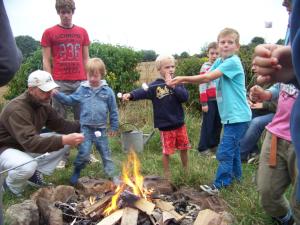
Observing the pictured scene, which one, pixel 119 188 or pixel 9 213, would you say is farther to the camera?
pixel 119 188

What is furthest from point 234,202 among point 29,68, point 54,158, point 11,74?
A: point 29,68

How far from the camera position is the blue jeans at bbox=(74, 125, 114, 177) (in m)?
5.25

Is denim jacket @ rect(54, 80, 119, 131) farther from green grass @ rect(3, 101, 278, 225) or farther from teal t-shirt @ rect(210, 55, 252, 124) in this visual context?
teal t-shirt @ rect(210, 55, 252, 124)

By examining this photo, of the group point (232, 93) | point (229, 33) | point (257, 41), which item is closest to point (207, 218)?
point (232, 93)

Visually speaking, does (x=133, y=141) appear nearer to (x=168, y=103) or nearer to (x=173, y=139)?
(x=173, y=139)

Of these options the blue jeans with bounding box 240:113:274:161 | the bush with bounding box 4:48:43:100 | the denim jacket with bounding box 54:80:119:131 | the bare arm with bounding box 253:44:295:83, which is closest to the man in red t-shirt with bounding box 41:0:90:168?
the denim jacket with bounding box 54:80:119:131

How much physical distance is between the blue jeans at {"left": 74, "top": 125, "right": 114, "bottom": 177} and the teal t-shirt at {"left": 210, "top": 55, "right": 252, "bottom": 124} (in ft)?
5.09

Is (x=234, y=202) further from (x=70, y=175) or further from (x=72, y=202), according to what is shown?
(x=70, y=175)

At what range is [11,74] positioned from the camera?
1880mm

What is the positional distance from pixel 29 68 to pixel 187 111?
429cm

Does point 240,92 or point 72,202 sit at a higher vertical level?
point 240,92

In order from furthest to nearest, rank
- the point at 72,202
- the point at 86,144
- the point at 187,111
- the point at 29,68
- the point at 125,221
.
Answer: the point at 29,68, the point at 187,111, the point at 86,144, the point at 72,202, the point at 125,221

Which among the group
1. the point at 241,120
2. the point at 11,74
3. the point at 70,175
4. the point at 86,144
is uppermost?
the point at 11,74

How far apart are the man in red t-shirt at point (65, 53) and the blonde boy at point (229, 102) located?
1806 millimetres
